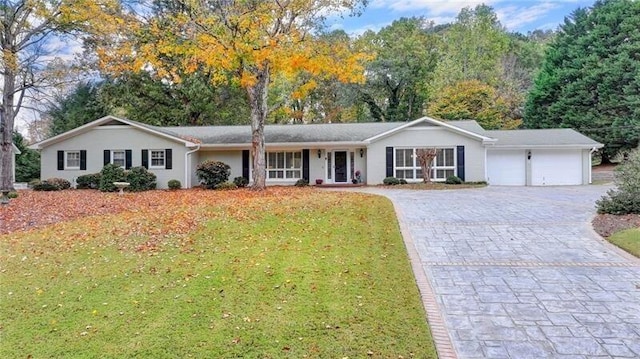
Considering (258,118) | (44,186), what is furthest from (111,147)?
(258,118)

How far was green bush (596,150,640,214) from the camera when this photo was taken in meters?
10.1

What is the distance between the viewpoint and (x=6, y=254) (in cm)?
727

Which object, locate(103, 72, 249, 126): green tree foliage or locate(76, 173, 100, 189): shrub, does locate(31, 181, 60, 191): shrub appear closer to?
locate(76, 173, 100, 189): shrub

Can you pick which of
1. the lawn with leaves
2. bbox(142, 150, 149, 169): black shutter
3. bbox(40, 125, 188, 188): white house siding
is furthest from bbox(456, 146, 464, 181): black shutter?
bbox(142, 150, 149, 169): black shutter

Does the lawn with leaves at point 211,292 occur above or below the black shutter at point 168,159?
below

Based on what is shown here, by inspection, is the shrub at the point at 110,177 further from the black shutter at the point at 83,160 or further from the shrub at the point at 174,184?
the black shutter at the point at 83,160

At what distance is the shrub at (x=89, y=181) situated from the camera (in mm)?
21234

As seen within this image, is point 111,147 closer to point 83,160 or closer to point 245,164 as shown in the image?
point 83,160

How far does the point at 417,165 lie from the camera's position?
21828mm

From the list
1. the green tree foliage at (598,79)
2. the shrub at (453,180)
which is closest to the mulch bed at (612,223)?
the shrub at (453,180)

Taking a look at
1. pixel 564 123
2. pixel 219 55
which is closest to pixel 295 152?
pixel 219 55

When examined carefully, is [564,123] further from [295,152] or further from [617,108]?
[295,152]

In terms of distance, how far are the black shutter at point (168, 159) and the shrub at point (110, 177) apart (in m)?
2.15

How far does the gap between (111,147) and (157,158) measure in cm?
250
